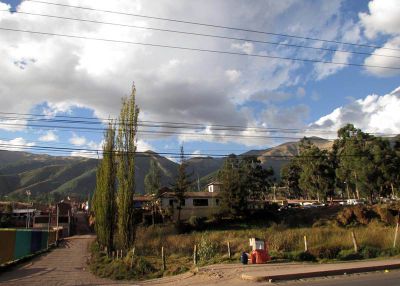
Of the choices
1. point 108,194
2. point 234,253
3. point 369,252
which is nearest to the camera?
point 369,252

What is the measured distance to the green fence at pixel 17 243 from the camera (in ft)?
81.2

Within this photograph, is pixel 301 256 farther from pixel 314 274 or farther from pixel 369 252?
pixel 314 274

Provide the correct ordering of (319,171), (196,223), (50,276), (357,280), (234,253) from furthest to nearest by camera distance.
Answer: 1. (319,171)
2. (196,223)
3. (234,253)
4. (50,276)
5. (357,280)

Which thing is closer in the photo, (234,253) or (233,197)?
(234,253)

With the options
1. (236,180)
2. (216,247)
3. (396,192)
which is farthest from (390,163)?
(216,247)

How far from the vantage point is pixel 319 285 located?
546 inches

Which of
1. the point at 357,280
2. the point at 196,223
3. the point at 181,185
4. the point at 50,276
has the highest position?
the point at 181,185

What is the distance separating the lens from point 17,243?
28328 millimetres

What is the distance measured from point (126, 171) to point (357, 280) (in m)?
17.7

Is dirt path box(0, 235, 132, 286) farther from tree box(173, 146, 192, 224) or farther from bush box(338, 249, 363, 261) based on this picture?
tree box(173, 146, 192, 224)

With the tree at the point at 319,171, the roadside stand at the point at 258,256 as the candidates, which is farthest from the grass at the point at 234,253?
the tree at the point at 319,171

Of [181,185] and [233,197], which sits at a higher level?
[181,185]

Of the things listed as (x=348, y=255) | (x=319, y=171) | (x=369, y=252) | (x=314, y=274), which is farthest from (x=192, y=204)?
(x=314, y=274)

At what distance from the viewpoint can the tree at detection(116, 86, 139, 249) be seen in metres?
27.2
